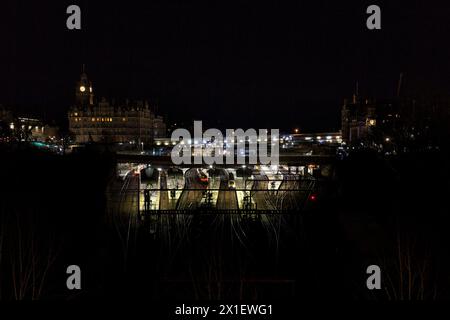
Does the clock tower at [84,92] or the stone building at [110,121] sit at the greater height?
the clock tower at [84,92]

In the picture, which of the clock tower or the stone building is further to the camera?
the clock tower

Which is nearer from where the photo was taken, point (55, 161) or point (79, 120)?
point (55, 161)

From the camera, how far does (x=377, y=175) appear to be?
8.74 meters

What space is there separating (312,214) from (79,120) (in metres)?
47.5

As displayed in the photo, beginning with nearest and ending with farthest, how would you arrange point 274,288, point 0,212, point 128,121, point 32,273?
point 32,273 < point 0,212 < point 274,288 < point 128,121

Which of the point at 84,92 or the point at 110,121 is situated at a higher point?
the point at 84,92

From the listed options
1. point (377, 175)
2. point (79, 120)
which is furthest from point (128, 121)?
point (377, 175)

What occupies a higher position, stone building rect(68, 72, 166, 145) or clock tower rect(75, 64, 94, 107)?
clock tower rect(75, 64, 94, 107)

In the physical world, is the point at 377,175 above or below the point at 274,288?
above

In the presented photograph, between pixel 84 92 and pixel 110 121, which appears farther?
pixel 84 92

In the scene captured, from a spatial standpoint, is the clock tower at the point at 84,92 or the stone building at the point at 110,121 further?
the clock tower at the point at 84,92
